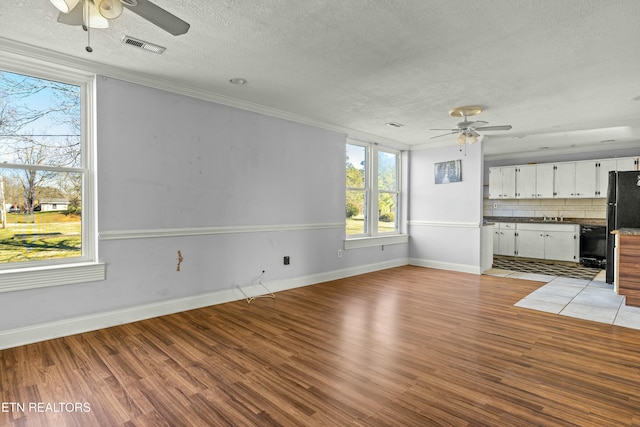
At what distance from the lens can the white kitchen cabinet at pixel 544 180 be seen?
769 cm

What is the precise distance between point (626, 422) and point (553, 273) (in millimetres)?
5008

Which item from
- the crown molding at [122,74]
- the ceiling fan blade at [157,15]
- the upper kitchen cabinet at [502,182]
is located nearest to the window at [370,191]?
the crown molding at [122,74]

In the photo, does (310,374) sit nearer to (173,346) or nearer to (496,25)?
(173,346)

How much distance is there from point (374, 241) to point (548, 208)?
470 cm

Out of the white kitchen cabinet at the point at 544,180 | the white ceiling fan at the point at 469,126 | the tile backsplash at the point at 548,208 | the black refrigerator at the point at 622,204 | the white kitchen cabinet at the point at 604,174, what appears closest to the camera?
the white ceiling fan at the point at 469,126

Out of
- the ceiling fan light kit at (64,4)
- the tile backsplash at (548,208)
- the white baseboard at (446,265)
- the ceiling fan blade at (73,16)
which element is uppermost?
the ceiling fan blade at (73,16)

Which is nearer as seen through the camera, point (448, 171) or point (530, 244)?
point (448, 171)

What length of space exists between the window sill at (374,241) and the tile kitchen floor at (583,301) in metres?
2.26

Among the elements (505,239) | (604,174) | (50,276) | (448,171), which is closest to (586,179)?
(604,174)

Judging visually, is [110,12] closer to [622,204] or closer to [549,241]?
[622,204]

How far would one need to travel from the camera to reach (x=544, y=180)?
7.76 metres

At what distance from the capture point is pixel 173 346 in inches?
115

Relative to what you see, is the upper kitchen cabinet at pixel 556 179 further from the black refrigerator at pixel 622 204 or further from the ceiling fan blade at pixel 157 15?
the ceiling fan blade at pixel 157 15

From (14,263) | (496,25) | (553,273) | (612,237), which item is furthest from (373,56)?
(553,273)
